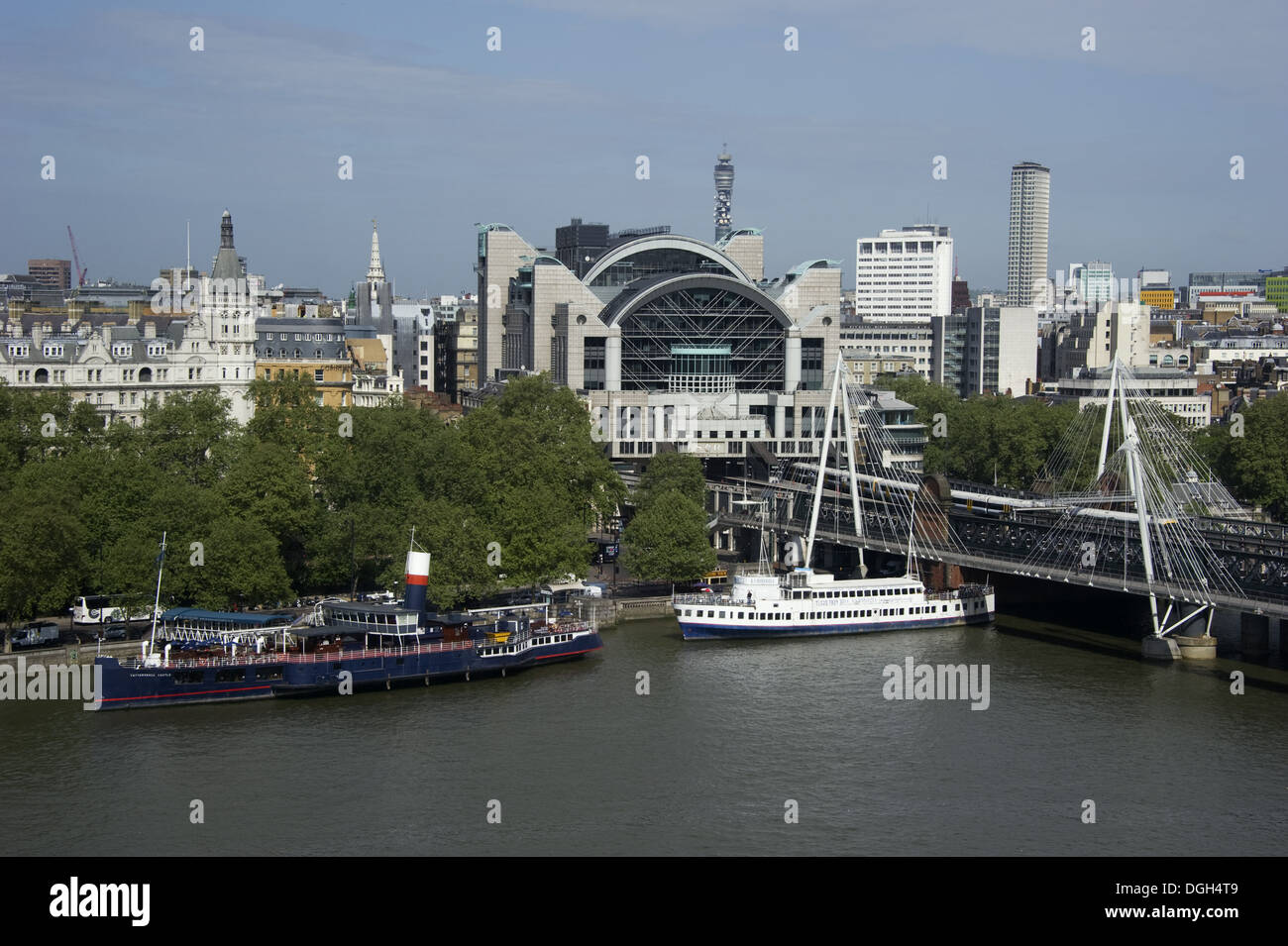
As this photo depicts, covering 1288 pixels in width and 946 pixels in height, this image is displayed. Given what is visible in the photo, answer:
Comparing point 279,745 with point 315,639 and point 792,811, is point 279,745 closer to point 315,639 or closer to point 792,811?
point 315,639

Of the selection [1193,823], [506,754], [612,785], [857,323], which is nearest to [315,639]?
[506,754]

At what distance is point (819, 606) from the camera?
141 ft

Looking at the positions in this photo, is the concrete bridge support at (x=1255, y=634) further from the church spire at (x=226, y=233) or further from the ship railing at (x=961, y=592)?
the church spire at (x=226, y=233)

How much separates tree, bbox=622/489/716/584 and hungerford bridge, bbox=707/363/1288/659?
6.83 ft

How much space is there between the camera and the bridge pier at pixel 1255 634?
3975 centimetres

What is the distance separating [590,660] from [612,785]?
11115 millimetres

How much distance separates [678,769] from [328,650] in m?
10.5

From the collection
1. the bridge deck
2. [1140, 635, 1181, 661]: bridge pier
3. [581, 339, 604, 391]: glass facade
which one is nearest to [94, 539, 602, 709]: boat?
the bridge deck

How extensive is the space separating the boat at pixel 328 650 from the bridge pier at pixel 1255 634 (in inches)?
649

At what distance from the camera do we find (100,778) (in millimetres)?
29250

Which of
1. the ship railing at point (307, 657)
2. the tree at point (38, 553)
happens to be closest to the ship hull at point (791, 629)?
the ship railing at point (307, 657)

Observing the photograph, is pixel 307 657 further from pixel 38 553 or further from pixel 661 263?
pixel 661 263

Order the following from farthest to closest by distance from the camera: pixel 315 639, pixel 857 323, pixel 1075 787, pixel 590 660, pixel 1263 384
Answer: pixel 857 323, pixel 1263 384, pixel 590 660, pixel 315 639, pixel 1075 787

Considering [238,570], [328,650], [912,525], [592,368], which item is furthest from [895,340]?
[328,650]
